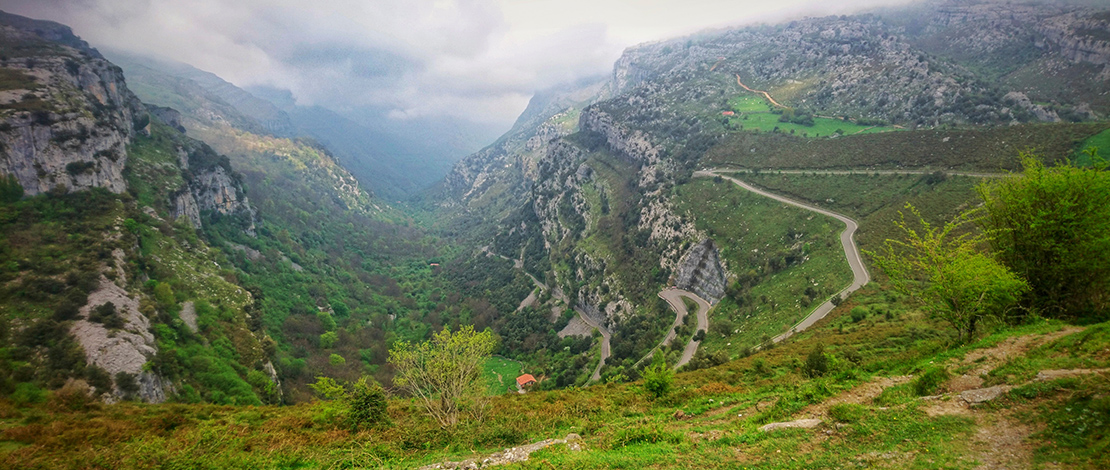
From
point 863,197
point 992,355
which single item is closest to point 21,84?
point 992,355

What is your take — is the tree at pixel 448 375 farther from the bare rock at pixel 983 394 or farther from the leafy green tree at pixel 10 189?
Answer: the leafy green tree at pixel 10 189

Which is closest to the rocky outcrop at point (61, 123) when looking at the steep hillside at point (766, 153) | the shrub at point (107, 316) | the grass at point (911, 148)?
the shrub at point (107, 316)

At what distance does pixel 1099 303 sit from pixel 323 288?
514 feet

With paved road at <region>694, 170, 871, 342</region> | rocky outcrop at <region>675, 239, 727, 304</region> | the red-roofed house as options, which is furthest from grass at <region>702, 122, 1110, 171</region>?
the red-roofed house

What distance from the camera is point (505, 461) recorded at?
17.0 metres

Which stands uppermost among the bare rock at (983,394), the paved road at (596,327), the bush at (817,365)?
the bare rock at (983,394)

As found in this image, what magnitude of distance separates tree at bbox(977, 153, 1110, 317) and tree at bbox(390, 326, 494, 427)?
32.6m

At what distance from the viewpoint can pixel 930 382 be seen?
16641 millimetres

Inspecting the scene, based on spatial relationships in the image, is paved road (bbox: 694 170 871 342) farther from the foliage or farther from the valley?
the foliage

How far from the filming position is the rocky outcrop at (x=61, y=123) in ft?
237

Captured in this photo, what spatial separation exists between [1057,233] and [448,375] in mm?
35556

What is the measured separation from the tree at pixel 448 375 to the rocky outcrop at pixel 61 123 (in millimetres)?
100815

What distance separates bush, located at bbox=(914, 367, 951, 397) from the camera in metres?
16.5

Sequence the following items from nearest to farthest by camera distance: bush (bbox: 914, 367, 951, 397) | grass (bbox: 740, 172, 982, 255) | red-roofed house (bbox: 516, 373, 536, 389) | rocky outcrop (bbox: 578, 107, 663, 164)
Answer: bush (bbox: 914, 367, 951, 397) → grass (bbox: 740, 172, 982, 255) → red-roofed house (bbox: 516, 373, 536, 389) → rocky outcrop (bbox: 578, 107, 663, 164)
